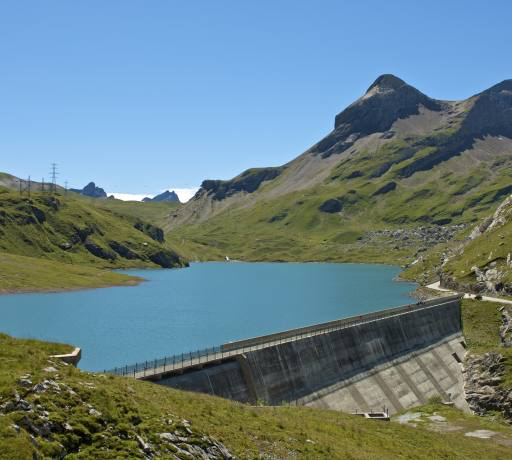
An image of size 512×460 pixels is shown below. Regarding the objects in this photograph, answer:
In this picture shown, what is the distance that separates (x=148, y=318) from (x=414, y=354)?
242 ft

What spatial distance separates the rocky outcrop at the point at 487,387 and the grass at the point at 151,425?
37.3m

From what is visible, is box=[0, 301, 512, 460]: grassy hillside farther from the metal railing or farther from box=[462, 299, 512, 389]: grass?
box=[462, 299, 512, 389]: grass

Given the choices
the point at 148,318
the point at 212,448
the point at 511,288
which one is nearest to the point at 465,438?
the point at 212,448

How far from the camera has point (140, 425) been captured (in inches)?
1016

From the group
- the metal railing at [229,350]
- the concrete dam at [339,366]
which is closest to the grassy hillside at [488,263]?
the concrete dam at [339,366]

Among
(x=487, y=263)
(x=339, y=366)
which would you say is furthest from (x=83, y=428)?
(x=487, y=263)

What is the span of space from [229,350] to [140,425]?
1634 inches

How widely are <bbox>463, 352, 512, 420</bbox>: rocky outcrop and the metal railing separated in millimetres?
16992

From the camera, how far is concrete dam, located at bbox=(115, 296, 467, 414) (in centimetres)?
6055

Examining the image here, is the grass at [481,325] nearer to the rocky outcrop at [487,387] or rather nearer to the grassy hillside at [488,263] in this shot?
the grassy hillside at [488,263]

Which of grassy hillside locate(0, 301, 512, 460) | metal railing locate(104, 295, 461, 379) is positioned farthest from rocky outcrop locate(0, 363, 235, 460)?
metal railing locate(104, 295, 461, 379)

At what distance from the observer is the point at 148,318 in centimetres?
14462

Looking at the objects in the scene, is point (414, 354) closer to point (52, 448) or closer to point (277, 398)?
point (277, 398)

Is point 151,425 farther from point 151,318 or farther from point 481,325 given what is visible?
point 151,318
